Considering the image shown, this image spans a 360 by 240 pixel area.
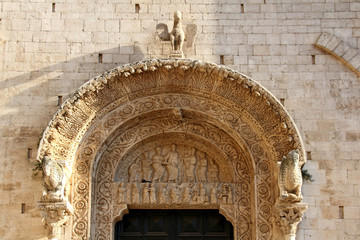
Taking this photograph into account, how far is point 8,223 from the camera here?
10773 millimetres

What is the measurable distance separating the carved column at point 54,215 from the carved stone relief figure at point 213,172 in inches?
105

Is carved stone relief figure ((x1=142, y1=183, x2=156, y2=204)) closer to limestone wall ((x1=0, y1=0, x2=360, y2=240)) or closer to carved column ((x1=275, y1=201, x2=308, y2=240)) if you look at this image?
limestone wall ((x1=0, y1=0, x2=360, y2=240))

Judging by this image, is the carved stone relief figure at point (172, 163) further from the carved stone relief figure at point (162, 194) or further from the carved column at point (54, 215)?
the carved column at point (54, 215)

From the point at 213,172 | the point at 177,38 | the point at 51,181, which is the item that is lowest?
the point at 51,181

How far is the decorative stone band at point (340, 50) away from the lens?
1151 centimetres

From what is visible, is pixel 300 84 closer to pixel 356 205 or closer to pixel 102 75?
pixel 356 205

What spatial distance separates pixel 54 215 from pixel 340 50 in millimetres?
5790

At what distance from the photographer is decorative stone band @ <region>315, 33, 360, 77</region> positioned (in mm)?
11508

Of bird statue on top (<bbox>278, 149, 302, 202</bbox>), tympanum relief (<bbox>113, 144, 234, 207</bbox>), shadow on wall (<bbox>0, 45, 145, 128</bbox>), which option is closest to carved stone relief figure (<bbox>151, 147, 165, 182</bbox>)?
tympanum relief (<bbox>113, 144, 234, 207</bbox>)

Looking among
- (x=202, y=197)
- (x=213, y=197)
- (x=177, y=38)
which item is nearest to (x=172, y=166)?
(x=202, y=197)

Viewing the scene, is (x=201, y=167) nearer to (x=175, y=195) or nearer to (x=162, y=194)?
(x=175, y=195)

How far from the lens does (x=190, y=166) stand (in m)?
11.7

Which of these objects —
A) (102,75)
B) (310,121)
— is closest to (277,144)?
(310,121)

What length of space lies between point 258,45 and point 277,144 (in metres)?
1.95
